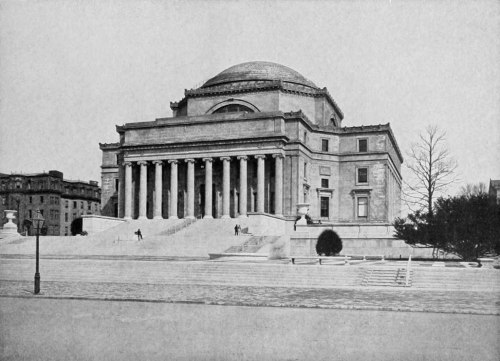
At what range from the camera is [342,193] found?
62969 mm

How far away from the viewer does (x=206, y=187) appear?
2259 inches

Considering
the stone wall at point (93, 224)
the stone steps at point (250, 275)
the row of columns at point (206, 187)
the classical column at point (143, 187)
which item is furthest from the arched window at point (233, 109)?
the stone steps at point (250, 275)

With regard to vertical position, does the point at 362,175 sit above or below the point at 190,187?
above

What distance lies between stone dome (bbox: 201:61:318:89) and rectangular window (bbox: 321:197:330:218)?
13.0 meters

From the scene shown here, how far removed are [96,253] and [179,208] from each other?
58.6ft

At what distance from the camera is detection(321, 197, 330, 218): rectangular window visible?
204 feet

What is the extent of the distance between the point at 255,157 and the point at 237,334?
42399 millimetres

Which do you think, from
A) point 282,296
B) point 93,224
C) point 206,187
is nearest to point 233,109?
point 206,187

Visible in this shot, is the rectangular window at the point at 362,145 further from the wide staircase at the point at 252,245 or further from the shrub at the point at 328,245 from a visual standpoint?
the shrub at the point at 328,245

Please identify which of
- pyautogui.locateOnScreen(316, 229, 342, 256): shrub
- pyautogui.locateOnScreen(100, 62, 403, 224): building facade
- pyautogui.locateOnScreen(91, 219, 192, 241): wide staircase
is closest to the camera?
pyautogui.locateOnScreen(316, 229, 342, 256): shrub

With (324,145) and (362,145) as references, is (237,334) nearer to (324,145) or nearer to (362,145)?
(324,145)

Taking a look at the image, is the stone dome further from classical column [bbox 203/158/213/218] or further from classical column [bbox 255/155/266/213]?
classical column [bbox 203/158/213/218]

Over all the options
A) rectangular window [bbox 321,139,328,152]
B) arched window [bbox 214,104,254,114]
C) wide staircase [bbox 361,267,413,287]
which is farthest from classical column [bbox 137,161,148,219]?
wide staircase [bbox 361,267,413,287]

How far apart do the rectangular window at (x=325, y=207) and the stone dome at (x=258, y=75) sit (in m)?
13.0
